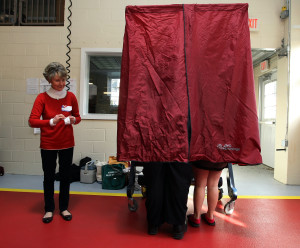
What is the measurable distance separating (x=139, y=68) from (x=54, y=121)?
2.90 ft

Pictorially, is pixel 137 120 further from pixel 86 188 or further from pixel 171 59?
pixel 86 188

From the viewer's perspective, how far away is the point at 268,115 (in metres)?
5.07

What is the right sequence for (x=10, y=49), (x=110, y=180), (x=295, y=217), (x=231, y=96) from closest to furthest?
(x=231, y=96)
(x=295, y=217)
(x=110, y=180)
(x=10, y=49)

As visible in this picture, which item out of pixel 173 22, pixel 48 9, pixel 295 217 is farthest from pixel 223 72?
pixel 48 9

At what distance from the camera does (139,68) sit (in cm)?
166

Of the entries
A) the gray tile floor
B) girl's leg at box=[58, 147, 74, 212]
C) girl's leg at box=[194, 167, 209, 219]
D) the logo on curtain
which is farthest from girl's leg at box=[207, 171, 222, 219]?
girl's leg at box=[58, 147, 74, 212]

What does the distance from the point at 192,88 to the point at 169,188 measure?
0.81 m

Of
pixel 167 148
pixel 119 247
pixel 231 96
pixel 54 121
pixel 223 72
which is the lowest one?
pixel 119 247

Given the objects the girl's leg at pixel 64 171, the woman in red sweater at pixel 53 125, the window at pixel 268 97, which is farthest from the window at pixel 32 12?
the window at pixel 268 97

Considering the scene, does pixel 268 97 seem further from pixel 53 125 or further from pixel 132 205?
pixel 53 125

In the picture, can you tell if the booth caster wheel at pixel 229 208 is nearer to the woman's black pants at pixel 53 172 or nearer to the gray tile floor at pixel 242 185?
the gray tile floor at pixel 242 185

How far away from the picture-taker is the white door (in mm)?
4742

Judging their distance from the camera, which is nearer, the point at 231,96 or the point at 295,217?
the point at 231,96

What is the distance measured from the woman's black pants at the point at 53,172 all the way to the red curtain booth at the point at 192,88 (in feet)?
2.44
